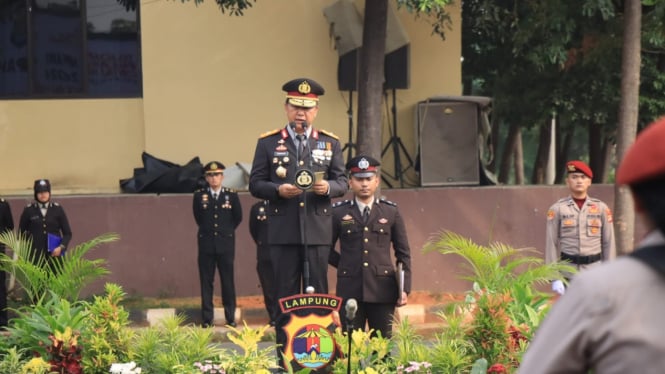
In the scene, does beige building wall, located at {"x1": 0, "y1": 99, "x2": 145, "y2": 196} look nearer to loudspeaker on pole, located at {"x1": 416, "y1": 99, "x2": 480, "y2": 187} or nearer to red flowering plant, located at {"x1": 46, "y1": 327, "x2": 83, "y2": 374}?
loudspeaker on pole, located at {"x1": 416, "y1": 99, "x2": 480, "y2": 187}

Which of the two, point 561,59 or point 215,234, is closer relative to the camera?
point 215,234

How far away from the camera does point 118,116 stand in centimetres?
1680

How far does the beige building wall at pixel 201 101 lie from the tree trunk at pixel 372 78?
172 cm

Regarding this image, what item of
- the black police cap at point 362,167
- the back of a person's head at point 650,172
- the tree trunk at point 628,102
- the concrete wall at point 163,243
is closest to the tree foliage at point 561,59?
the tree trunk at point 628,102

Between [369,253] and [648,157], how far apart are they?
6.24 metres

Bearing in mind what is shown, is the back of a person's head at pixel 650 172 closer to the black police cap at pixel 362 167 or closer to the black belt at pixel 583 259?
the black police cap at pixel 362 167

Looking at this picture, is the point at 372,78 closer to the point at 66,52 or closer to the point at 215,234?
the point at 215,234

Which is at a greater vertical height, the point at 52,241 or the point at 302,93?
the point at 302,93

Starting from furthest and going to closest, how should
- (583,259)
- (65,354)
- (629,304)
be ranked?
(583,259) → (65,354) → (629,304)

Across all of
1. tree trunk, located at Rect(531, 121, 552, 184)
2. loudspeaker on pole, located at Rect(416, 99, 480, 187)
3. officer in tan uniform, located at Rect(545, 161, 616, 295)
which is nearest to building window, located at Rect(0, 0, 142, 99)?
loudspeaker on pole, located at Rect(416, 99, 480, 187)

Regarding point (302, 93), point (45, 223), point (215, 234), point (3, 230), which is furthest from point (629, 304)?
point (45, 223)

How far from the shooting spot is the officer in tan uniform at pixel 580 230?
9.91 m

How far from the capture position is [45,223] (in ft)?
44.3

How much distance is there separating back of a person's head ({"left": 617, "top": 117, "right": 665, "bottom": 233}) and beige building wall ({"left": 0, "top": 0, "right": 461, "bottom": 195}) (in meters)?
14.1
